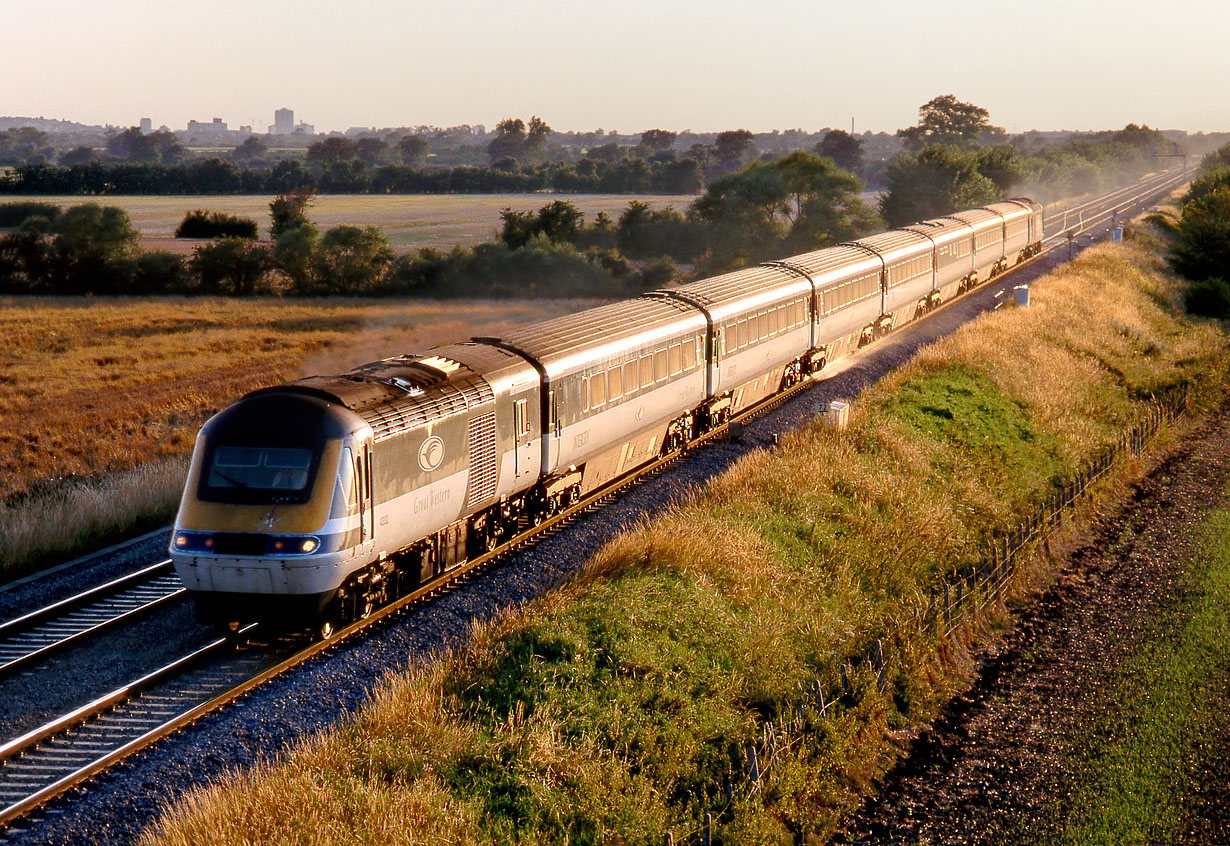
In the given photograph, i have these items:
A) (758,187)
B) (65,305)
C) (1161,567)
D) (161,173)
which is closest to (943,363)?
(1161,567)

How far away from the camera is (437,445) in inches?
560

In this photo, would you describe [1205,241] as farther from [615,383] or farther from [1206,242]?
[615,383]

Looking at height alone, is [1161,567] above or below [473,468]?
below

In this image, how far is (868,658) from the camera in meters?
14.9

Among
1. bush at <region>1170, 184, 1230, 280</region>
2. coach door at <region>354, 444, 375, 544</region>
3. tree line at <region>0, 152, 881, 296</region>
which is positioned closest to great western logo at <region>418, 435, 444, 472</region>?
coach door at <region>354, 444, 375, 544</region>

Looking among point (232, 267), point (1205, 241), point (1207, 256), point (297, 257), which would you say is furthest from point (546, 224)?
point (1207, 256)

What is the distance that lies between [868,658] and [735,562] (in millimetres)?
2321

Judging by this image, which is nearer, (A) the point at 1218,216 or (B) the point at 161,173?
(A) the point at 1218,216

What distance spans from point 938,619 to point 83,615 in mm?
12469

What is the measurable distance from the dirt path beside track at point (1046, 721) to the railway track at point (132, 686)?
6.85m

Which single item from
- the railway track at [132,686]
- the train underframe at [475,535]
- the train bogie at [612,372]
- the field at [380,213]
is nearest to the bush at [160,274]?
the field at [380,213]

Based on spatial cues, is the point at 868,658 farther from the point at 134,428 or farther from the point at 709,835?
the point at 134,428

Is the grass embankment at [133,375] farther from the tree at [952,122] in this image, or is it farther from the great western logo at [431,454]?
the tree at [952,122]

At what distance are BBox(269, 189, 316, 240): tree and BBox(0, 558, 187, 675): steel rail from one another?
55216 mm
